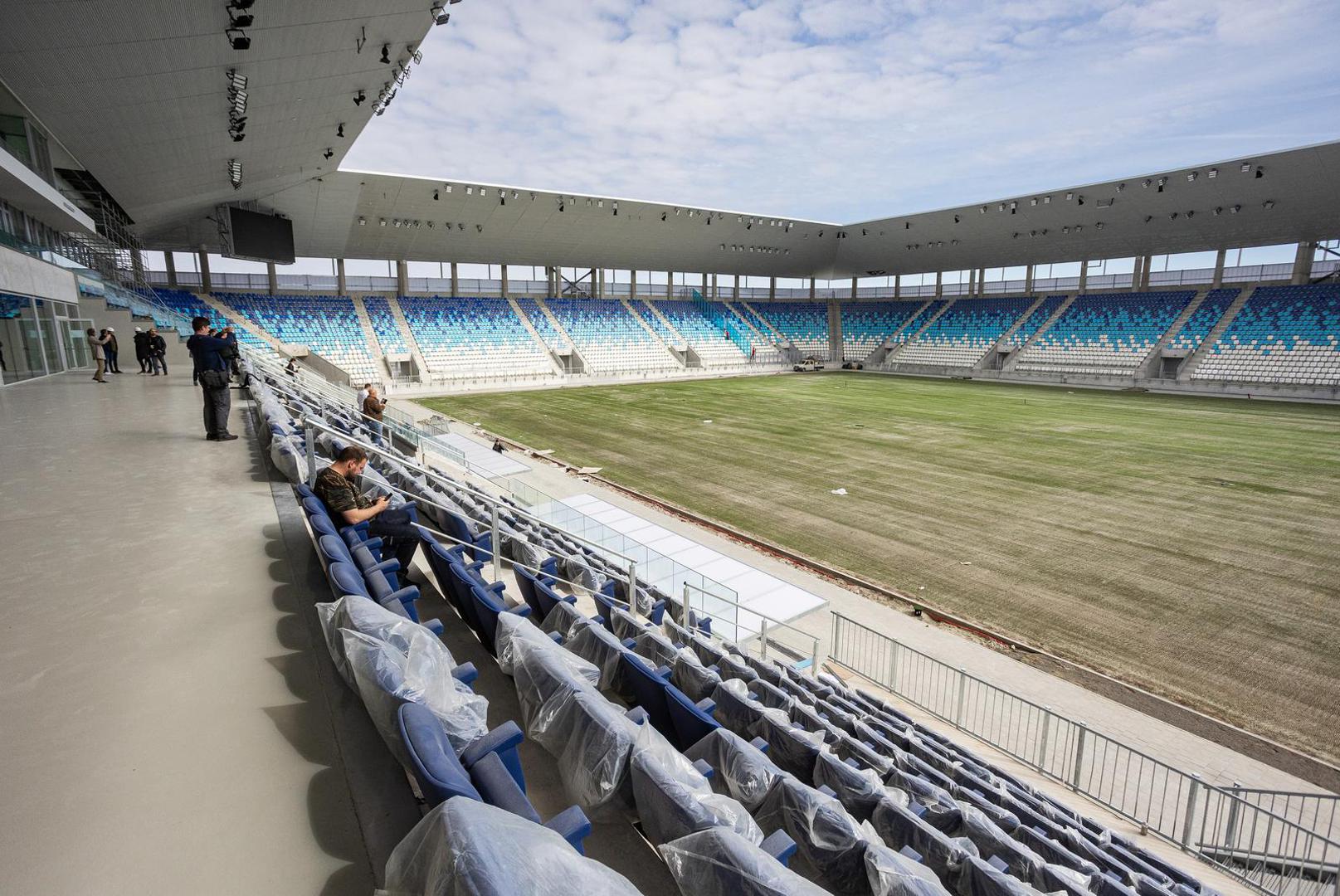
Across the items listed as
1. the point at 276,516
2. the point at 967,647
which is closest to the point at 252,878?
the point at 276,516

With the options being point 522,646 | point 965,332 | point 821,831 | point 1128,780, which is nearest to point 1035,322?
point 965,332

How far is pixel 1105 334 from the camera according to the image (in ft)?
143

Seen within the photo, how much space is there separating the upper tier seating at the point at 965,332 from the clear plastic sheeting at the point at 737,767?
165 ft

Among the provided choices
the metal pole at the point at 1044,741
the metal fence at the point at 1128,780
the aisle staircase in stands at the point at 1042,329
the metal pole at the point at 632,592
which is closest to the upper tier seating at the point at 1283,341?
the aisle staircase in stands at the point at 1042,329

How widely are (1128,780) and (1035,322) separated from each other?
162 feet

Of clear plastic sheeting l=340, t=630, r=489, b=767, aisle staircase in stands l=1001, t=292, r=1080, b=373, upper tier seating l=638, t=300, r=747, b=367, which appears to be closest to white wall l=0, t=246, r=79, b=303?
clear plastic sheeting l=340, t=630, r=489, b=767

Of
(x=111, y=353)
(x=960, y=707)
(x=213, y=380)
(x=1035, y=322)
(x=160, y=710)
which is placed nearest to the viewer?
(x=160, y=710)

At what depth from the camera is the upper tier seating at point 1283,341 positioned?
1347 inches

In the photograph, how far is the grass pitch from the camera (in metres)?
8.93

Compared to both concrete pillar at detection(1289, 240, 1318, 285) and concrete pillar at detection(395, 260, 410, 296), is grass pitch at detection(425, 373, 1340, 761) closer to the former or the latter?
concrete pillar at detection(1289, 240, 1318, 285)

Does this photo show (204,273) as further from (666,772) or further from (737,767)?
(666,772)

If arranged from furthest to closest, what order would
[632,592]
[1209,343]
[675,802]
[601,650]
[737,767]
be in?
[1209,343], [632,592], [601,650], [737,767], [675,802]

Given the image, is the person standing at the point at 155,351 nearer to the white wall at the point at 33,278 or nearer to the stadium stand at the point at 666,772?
the white wall at the point at 33,278

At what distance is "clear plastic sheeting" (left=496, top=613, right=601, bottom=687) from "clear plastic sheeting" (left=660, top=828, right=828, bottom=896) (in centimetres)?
137
